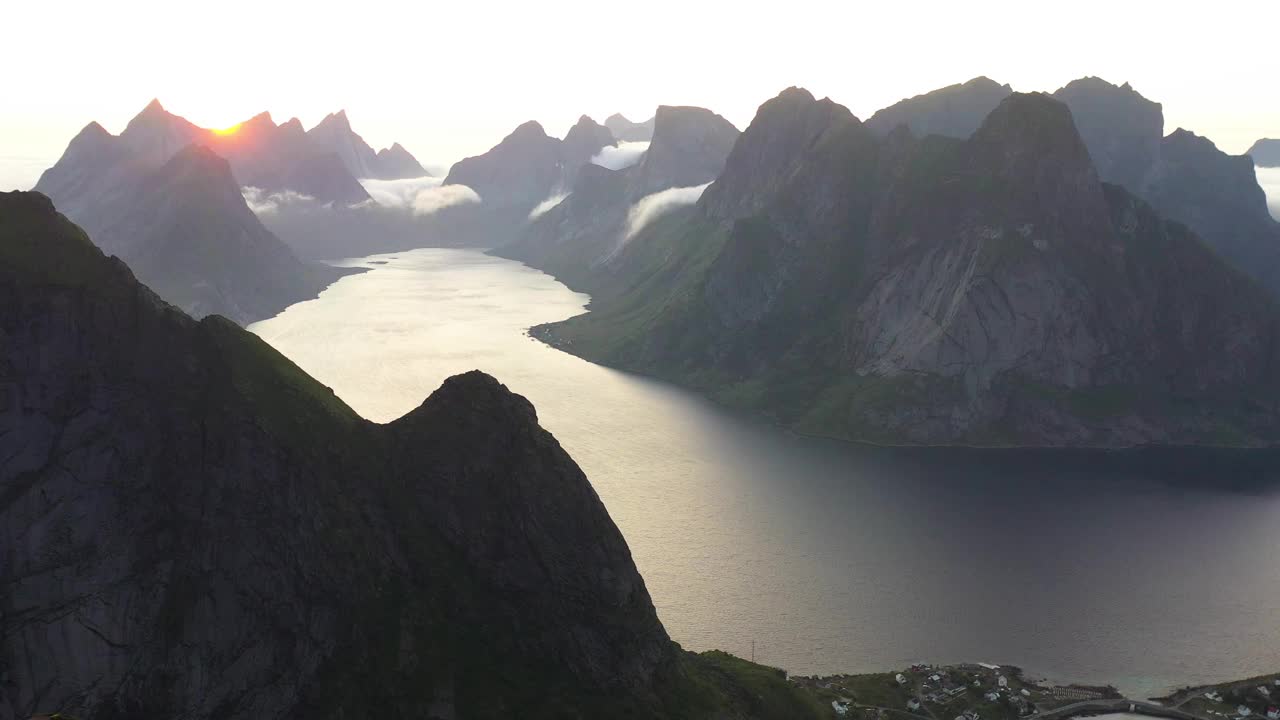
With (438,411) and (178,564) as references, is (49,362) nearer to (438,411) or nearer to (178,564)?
(178,564)

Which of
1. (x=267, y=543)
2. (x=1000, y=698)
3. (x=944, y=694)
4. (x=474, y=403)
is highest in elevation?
(x=474, y=403)

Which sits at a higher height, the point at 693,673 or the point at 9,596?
the point at 9,596

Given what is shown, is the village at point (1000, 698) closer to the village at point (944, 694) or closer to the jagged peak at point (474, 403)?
the village at point (944, 694)

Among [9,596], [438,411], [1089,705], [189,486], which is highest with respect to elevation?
[438,411]

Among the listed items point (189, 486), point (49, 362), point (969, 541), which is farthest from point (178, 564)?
point (969, 541)

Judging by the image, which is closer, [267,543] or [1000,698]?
[267,543]

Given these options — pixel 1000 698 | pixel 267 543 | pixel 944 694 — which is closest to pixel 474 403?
pixel 267 543

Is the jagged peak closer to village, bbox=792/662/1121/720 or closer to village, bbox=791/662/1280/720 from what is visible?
village, bbox=791/662/1280/720

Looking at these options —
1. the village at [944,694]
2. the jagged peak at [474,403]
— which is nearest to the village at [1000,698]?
the village at [944,694]

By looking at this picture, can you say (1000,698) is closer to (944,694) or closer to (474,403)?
(944,694)
